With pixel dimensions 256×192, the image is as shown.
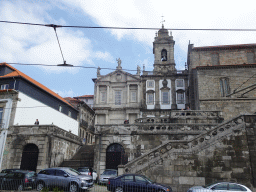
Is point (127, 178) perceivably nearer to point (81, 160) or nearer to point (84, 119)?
point (81, 160)

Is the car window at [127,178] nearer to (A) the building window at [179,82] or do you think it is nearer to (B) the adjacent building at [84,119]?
(B) the adjacent building at [84,119]

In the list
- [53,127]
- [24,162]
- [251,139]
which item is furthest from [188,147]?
[24,162]

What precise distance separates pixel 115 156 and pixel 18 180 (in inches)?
327

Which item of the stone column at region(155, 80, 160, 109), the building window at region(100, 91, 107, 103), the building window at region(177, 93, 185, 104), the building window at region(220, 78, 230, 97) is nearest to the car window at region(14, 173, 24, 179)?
the building window at region(220, 78, 230, 97)

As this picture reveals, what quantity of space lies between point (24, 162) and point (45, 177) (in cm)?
909

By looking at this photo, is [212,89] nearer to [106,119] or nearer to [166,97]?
[166,97]

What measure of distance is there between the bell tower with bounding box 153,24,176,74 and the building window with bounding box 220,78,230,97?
39.5 ft

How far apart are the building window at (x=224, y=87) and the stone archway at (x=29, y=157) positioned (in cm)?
2153

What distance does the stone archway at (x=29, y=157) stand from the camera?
861 inches

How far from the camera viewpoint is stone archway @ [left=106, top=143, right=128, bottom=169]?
20062mm

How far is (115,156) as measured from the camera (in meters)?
20.4

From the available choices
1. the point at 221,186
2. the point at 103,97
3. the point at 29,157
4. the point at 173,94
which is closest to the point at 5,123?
the point at 29,157

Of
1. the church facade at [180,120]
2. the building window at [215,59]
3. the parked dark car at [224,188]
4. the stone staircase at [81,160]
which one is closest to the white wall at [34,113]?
the stone staircase at [81,160]

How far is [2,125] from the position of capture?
2412 centimetres
